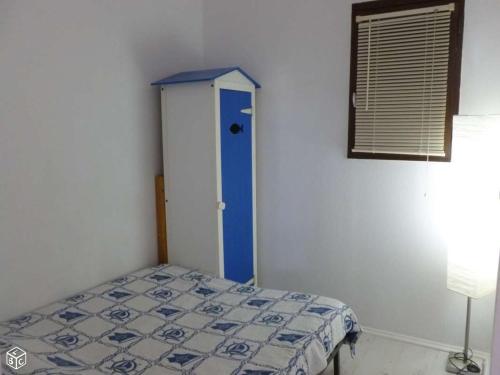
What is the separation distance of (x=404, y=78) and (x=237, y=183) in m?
1.24

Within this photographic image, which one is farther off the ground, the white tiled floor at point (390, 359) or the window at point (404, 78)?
the window at point (404, 78)

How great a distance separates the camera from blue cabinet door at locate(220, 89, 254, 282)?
2691 mm

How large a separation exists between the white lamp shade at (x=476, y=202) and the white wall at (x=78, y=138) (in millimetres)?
1897

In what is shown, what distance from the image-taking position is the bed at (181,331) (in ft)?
5.54

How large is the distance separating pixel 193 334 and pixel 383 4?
7.13ft

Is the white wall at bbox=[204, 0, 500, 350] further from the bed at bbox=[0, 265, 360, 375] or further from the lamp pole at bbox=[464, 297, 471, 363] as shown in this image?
the bed at bbox=[0, 265, 360, 375]

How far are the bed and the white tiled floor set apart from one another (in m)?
0.28

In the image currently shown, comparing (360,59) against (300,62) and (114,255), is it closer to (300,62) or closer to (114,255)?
(300,62)

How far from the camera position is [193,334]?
76.2 inches

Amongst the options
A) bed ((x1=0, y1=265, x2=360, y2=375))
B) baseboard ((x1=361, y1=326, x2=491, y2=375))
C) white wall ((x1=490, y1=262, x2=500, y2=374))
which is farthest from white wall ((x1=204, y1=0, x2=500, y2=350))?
white wall ((x1=490, y1=262, x2=500, y2=374))

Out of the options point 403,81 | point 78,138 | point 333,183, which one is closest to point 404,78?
point 403,81

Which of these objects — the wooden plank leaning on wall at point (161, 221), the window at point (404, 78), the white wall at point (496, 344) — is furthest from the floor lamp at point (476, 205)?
the wooden plank leaning on wall at point (161, 221)

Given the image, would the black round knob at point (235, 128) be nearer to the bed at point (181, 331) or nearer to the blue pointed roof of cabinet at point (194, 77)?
the blue pointed roof of cabinet at point (194, 77)

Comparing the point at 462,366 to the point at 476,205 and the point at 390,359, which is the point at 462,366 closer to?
the point at 390,359
